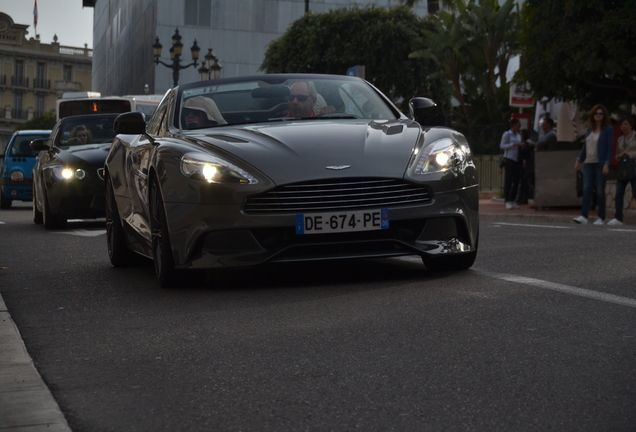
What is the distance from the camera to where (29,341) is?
520 cm

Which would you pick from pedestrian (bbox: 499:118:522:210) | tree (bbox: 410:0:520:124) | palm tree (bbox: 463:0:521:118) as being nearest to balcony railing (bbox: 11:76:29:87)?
tree (bbox: 410:0:520:124)

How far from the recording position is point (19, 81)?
4766 inches

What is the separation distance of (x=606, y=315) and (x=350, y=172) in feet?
5.90

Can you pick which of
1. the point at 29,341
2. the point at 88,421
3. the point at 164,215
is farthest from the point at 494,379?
the point at 164,215

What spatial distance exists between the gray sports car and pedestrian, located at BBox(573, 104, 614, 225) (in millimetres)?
9067

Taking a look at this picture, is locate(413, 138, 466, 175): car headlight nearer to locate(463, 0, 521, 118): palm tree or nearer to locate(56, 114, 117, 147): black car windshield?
locate(56, 114, 117, 147): black car windshield

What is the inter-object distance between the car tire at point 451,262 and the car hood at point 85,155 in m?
7.25

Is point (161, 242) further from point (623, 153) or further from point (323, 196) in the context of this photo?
point (623, 153)

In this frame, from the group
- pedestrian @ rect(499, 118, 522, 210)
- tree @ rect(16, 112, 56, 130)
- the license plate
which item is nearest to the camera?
the license plate

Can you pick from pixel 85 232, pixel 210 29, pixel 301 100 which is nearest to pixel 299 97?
pixel 301 100

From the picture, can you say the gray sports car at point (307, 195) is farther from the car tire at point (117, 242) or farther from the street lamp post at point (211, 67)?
the street lamp post at point (211, 67)

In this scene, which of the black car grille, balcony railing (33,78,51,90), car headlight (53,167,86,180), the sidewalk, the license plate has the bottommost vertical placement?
the sidewalk

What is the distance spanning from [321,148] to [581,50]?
15.4 metres

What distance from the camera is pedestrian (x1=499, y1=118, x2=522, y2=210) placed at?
71.8 ft
